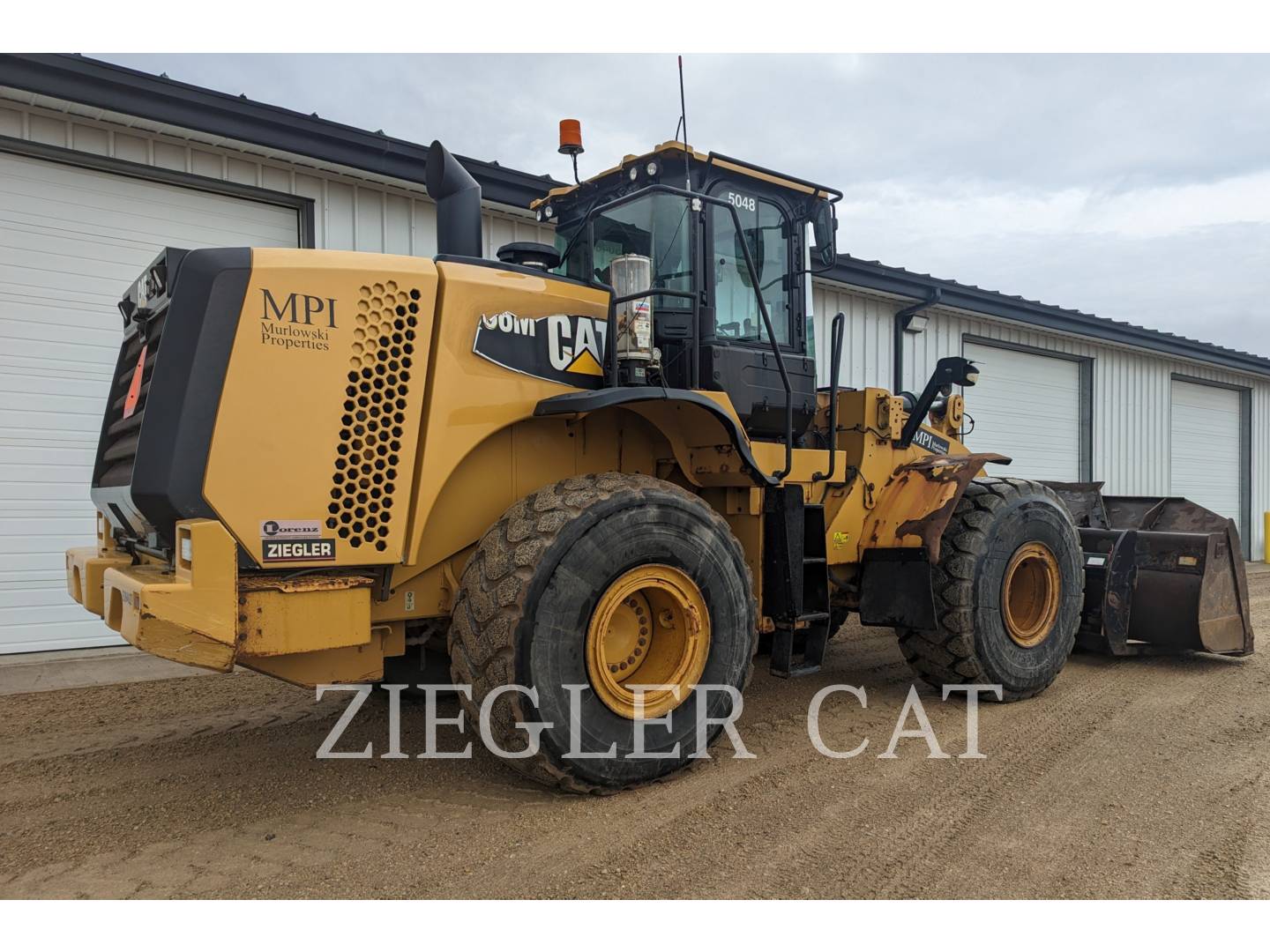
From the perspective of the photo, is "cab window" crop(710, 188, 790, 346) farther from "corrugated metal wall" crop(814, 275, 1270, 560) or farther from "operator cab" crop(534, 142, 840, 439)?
"corrugated metal wall" crop(814, 275, 1270, 560)

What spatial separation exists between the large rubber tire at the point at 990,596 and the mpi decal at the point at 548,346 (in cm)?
262

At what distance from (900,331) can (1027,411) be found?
11.4 feet

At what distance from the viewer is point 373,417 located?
11.6ft

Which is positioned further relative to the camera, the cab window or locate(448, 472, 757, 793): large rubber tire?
the cab window

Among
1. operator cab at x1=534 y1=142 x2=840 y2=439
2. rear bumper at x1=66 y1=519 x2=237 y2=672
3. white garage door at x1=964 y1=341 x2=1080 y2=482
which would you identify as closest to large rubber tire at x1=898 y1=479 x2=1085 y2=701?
operator cab at x1=534 y1=142 x2=840 y2=439

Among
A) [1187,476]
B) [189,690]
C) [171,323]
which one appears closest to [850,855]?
[171,323]

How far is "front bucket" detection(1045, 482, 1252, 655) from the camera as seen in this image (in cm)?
647

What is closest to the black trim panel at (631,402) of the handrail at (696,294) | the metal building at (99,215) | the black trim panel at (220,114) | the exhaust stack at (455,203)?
the handrail at (696,294)

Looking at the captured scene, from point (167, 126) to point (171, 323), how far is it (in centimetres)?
493

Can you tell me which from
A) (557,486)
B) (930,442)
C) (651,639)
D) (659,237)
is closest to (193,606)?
(557,486)

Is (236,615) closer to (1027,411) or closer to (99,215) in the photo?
(99,215)

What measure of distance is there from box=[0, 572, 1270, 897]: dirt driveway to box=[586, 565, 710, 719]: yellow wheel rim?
427 millimetres

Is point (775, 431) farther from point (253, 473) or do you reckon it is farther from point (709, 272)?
point (253, 473)

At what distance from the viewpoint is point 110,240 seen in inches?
291
